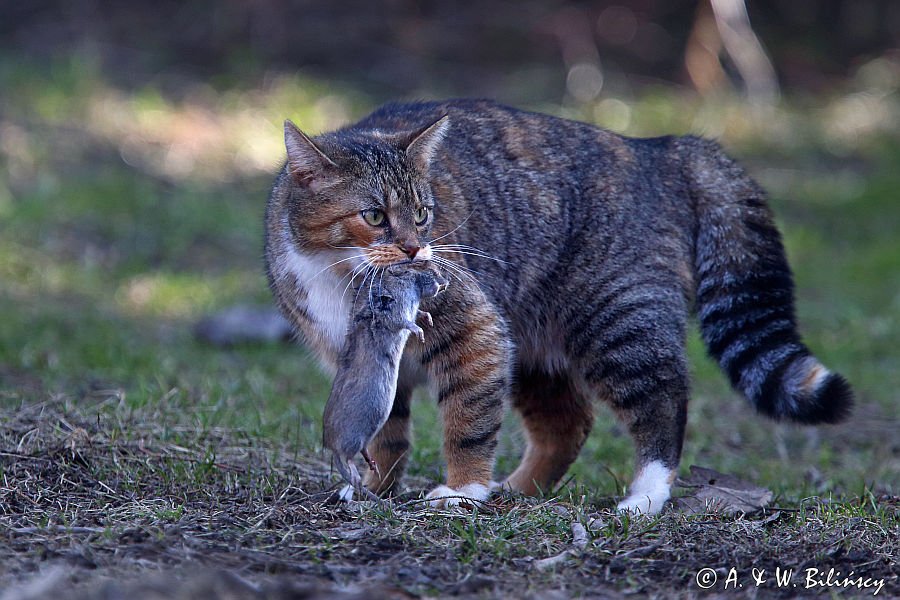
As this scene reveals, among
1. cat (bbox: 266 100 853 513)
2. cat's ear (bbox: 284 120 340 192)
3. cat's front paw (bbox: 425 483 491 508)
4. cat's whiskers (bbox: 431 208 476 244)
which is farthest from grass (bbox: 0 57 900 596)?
cat's ear (bbox: 284 120 340 192)

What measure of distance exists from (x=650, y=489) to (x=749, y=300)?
933 mm

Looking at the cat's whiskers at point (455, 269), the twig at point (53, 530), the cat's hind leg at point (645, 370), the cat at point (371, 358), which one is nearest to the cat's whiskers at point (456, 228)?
the cat's whiskers at point (455, 269)

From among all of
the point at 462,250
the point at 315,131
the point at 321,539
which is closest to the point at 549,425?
the point at 462,250

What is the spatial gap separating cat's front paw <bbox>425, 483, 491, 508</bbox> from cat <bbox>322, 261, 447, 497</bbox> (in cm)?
31

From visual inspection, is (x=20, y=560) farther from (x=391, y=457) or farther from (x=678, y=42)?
(x=678, y=42)

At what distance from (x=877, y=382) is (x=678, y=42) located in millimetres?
7571

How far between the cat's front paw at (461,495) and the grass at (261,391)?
112 mm

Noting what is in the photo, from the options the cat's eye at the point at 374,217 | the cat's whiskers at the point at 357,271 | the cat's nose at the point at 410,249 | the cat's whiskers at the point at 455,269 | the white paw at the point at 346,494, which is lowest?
the white paw at the point at 346,494

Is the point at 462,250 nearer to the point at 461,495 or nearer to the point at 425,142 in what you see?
the point at 425,142

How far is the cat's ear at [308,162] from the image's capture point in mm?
4391

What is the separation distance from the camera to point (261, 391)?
593 centimetres

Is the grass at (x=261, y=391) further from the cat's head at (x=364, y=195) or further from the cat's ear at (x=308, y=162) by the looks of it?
the cat's ear at (x=308, y=162)

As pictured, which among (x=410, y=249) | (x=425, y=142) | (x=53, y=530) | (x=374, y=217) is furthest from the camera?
(x=425, y=142)

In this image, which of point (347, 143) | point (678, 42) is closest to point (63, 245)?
point (347, 143)
